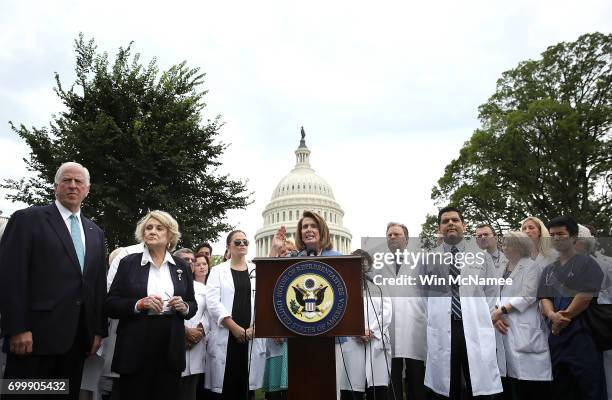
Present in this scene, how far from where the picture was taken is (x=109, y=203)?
1650cm

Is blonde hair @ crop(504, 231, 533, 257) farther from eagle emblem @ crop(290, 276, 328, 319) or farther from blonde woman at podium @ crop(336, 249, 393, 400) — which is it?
eagle emblem @ crop(290, 276, 328, 319)

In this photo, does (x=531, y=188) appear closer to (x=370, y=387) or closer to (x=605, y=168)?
(x=605, y=168)

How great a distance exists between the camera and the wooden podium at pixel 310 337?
150 inches

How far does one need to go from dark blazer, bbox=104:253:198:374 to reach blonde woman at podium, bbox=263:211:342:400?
1005 millimetres

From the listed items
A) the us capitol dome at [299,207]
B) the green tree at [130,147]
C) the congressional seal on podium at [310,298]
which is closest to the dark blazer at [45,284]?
the congressional seal on podium at [310,298]

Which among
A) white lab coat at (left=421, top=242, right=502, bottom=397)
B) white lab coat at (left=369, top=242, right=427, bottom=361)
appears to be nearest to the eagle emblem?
white lab coat at (left=421, top=242, right=502, bottom=397)

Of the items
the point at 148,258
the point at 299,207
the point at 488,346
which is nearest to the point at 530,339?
the point at 488,346

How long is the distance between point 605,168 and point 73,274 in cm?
2471

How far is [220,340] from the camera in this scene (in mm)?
6047

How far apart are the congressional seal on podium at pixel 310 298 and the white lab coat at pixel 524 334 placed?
3044 millimetres

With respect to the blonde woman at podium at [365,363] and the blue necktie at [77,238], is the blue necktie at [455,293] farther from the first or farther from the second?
the blue necktie at [77,238]

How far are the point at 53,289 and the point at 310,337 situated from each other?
2.09 meters

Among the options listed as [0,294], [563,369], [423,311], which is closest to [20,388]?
[0,294]

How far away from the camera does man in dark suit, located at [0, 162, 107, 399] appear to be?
13.5ft
